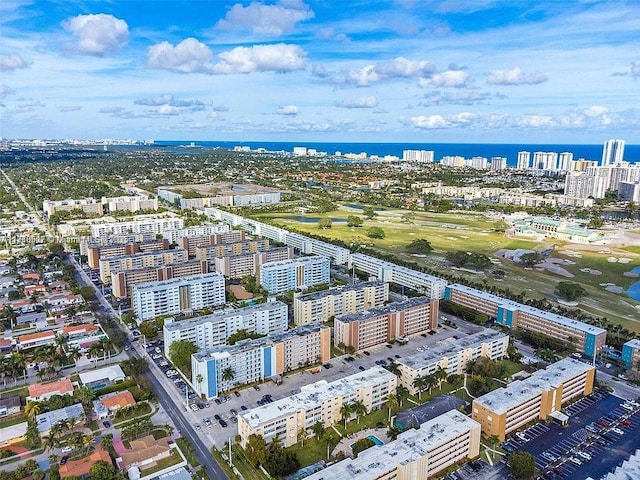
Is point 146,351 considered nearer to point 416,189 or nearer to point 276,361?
point 276,361

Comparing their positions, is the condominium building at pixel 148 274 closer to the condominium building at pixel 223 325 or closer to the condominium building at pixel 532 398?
the condominium building at pixel 223 325

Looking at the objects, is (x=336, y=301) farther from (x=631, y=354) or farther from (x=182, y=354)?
(x=631, y=354)

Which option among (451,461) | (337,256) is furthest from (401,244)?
(451,461)

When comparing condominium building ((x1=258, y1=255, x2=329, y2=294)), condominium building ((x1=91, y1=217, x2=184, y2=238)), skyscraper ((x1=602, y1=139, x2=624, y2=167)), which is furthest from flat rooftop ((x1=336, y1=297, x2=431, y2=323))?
skyscraper ((x1=602, y1=139, x2=624, y2=167))

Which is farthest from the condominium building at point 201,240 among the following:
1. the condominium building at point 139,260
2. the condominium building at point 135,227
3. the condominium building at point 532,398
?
the condominium building at point 532,398

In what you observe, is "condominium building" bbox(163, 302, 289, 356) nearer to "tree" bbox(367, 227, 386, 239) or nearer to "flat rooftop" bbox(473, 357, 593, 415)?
"flat rooftop" bbox(473, 357, 593, 415)
